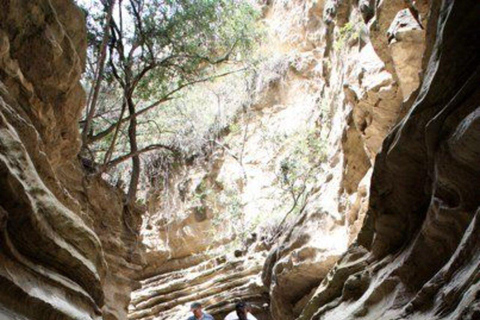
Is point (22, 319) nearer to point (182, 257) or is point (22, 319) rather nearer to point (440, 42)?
point (440, 42)

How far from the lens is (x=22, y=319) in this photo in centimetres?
406

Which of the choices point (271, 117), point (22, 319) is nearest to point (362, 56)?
point (22, 319)

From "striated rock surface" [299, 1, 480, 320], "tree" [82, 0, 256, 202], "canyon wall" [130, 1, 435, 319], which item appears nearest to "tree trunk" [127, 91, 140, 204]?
"tree" [82, 0, 256, 202]

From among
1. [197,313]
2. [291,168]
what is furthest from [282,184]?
[197,313]

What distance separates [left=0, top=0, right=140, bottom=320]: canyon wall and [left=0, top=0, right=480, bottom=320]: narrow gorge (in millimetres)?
22

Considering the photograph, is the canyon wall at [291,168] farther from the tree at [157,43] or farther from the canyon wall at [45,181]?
the canyon wall at [45,181]

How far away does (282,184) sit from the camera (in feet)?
50.1

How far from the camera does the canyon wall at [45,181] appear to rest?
Answer: 14.4 feet

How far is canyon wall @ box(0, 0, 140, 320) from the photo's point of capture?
4.39 m

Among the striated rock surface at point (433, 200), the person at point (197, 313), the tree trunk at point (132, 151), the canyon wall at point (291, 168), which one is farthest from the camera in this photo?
the tree trunk at point (132, 151)

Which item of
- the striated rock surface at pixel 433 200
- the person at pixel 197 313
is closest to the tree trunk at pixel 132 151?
the person at pixel 197 313

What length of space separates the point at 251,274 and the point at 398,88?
6.94 metres

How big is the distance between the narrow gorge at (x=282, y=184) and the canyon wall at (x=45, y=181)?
22mm

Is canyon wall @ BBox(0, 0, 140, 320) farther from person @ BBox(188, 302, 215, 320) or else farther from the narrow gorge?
person @ BBox(188, 302, 215, 320)
